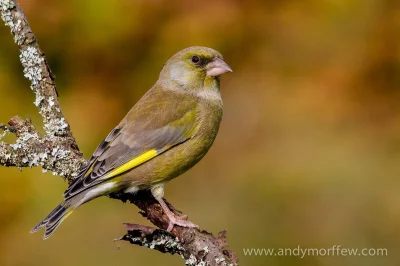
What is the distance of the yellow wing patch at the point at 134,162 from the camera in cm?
537

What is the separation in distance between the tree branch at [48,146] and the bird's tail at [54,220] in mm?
218

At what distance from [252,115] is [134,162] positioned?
2.48 meters

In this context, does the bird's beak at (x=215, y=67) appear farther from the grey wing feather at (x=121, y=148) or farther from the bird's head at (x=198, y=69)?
the grey wing feather at (x=121, y=148)

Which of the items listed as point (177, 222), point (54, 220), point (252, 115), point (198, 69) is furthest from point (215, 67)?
point (252, 115)

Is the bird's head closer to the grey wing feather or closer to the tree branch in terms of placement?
the grey wing feather

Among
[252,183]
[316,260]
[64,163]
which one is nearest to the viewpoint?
[64,163]

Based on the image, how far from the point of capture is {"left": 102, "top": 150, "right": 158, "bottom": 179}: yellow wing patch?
5.37 metres

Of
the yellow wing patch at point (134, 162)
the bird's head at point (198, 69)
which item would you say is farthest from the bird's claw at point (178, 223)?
the bird's head at point (198, 69)

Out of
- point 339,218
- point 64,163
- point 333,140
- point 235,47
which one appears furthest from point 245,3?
point 64,163

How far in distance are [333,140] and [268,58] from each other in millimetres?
953

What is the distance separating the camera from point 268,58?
7844 millimetres

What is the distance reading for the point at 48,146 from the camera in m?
5.35

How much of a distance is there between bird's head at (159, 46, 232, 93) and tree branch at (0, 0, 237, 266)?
856 millimetres

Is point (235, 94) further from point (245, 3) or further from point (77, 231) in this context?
point (77, 231)
